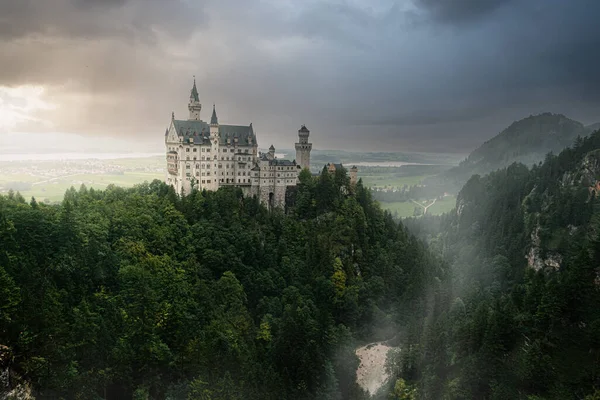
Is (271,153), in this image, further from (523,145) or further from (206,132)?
(523,145)

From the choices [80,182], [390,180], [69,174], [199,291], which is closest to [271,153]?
[80,182]

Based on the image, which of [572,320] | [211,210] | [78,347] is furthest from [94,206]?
[572,320]

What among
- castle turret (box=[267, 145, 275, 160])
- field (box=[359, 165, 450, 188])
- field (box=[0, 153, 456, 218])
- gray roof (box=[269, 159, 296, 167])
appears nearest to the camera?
field (box=[0, 153, 456, 218])

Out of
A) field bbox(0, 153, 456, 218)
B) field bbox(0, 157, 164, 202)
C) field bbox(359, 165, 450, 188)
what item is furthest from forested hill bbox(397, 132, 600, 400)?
field bbox(0, 157, 164, 202)

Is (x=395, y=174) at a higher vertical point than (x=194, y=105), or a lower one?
lower

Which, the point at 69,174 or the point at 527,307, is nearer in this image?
the point at 527,307

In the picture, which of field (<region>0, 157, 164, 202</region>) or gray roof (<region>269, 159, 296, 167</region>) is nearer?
field (<region>0, 157, 164, 202</region>)

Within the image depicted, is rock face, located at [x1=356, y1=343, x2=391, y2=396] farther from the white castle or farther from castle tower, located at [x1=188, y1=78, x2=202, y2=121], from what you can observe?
castle tower, located at [x1=188, y1=78, x2=202, y2=121]

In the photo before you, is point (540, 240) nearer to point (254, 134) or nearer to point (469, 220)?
point (469, 220)
